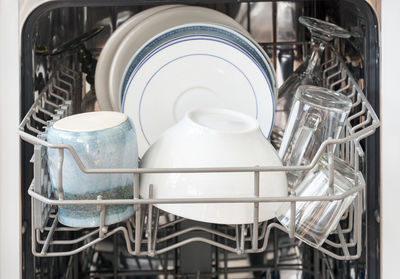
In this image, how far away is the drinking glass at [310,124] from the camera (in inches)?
33.4

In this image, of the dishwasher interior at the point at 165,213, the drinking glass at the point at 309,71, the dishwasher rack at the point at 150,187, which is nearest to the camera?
the dishwasher rack at the point at 150,187

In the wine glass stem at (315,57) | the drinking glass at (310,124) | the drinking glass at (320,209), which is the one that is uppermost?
the wine glass stem at (315,57)

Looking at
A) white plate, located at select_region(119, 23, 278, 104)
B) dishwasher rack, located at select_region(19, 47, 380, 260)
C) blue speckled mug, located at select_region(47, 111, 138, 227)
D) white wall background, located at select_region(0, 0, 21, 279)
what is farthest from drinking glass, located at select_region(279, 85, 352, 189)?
white wall background, located at select_region(0, 0, 21, 279)

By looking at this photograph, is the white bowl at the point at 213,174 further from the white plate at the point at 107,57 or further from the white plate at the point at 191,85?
the white plate at the point at 107,57

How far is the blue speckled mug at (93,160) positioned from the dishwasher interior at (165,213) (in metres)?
0.02

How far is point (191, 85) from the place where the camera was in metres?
0.97

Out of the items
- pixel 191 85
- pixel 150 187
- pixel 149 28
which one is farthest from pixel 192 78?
pixel 150 187

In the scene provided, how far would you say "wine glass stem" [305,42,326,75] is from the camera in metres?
1.01

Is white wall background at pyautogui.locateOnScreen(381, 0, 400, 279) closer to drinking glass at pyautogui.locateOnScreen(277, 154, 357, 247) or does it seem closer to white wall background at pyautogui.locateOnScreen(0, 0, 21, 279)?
drinking glass at pyautogui.locateOnScreen(277, 154, 357, 247)

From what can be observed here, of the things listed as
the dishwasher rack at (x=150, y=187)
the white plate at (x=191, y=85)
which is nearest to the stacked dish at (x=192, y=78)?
the white plate at (x=191, y=85)

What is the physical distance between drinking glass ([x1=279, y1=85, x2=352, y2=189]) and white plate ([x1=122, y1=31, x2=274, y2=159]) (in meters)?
0.08

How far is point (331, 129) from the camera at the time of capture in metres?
0.86

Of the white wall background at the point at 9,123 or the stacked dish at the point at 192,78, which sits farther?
the stacked dish at the point at 192,78

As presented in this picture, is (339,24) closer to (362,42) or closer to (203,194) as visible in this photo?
(362,42)
